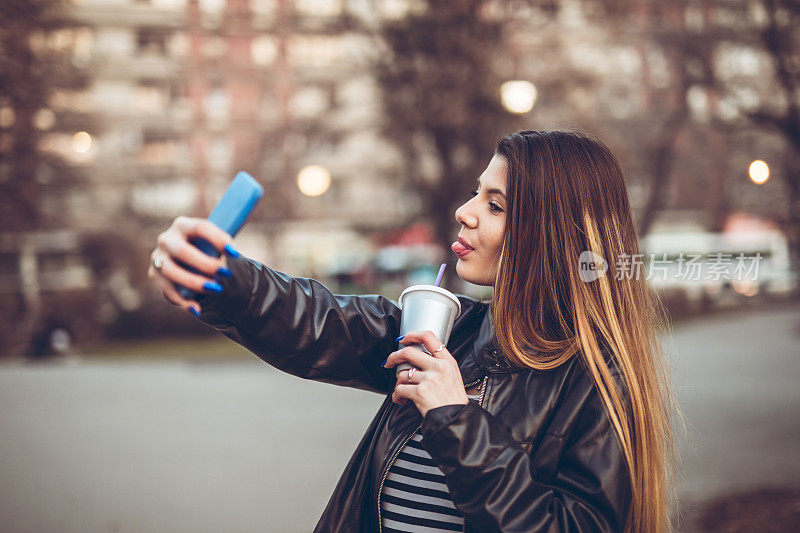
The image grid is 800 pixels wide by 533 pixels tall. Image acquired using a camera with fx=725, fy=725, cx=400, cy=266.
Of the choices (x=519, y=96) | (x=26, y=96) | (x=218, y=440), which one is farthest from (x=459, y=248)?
(x=26, y=96)

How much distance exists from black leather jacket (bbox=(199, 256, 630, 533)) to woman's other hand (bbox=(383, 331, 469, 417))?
1.1 inches

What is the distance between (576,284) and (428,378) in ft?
1.49

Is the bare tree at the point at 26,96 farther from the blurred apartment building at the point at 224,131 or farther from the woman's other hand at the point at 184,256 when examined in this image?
the woman's other hand at the point at 184,256

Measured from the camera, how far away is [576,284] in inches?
69.7

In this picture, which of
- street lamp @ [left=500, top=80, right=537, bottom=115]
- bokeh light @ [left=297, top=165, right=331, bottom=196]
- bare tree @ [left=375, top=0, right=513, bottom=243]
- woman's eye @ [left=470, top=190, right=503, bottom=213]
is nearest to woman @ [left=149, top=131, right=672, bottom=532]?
woman's eye @ [left=470, top=190, right=503, bottom=213]

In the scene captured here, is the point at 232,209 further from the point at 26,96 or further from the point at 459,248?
the point at 26,96

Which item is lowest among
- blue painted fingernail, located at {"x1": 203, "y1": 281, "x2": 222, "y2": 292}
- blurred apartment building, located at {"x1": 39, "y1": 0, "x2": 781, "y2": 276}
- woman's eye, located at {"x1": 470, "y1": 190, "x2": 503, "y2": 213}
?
blue painted fingernail, located at {"x1": 203, "y1": 281, "x2": 222, "y2": 292}

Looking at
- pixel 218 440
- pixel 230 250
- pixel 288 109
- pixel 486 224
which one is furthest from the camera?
pixel 288 109

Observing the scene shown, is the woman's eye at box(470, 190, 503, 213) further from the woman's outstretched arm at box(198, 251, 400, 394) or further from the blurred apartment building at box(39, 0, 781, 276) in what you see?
the blurred apartment building at box(39, 0, 781, 276)

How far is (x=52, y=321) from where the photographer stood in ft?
53.0

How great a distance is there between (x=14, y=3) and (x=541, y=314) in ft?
38.2

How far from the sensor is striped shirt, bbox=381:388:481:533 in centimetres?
175

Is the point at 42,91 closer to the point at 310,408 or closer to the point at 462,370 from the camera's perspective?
the point at 310,408

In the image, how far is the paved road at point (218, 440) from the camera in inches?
234
